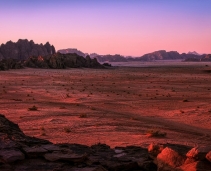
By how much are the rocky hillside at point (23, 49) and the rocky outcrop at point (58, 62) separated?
3533 centimetres

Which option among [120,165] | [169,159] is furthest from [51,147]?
[169,159]

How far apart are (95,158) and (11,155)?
1885 mm

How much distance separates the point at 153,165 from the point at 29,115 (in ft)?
44.0

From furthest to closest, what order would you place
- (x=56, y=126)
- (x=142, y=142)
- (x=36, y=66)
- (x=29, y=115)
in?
(x=36, y=66)
(x=29, y=115)
(x=56, y=126)
(x=142, y=142)

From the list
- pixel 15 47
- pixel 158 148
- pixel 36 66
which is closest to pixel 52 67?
pixel 36 66

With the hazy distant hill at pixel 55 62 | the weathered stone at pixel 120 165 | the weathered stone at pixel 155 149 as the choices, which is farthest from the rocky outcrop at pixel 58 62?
the weathered stone at pixel 120 165

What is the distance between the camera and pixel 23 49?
470 ft

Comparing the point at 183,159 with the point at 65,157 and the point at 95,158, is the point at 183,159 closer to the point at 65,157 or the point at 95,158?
the point at 95,158

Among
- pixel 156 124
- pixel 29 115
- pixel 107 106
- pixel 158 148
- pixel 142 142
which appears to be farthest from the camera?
pixel 107 106

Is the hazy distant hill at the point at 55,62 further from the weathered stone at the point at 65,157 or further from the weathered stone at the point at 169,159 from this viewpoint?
the weathered stone at the point at 169,159

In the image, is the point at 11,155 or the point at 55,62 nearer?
the point at 11,155

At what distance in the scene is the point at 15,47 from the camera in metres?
141

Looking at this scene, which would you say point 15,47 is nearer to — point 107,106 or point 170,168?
point 107,106

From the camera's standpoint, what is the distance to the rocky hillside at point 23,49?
138 meters
